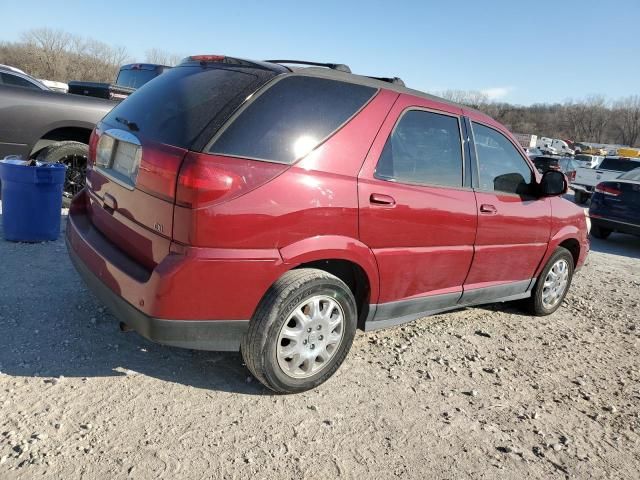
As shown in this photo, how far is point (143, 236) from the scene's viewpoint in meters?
2.63

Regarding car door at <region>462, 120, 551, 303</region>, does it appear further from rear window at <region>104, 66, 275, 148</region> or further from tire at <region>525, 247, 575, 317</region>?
rear window at <region>104, 66, 275, 148</region>

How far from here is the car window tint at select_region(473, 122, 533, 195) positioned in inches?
152

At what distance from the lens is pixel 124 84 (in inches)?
384

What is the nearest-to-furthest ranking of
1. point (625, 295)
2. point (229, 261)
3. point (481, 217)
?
point (229, 261) < point (481, 217) < point (625, 295)

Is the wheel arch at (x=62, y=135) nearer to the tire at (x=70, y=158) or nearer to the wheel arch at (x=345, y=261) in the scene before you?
the tire at (x=70, y=158)

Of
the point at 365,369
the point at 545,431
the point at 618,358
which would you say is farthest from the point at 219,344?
the point at 618,358

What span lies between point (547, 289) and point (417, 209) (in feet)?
7.75

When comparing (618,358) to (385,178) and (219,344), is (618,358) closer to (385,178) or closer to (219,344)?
(385,178)

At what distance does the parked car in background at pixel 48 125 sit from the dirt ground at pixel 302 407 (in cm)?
209

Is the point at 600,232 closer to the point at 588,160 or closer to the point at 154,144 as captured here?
the point at 154,144

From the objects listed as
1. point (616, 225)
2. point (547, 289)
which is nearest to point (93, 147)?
point (547, 289)

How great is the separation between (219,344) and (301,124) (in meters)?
1.24

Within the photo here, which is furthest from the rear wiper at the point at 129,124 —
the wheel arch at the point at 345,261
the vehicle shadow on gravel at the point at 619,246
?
the vehicle shadow on gravel at the point at 619,246

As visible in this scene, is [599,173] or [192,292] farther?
[599,173]
